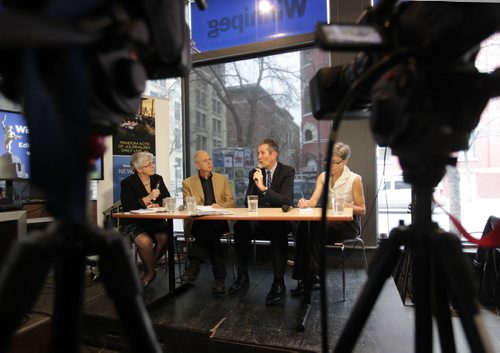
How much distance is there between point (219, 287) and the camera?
2721 millimetres

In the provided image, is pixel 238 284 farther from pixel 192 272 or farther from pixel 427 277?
pixel 427 277

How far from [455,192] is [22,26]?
3.74 meters

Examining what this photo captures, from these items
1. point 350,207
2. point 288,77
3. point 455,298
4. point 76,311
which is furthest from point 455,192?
point 76,311

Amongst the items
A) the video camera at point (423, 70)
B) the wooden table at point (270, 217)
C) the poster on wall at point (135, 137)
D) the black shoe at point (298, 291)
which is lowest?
the black shoe at point (298, 291)

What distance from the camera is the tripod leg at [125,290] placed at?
1.56ft

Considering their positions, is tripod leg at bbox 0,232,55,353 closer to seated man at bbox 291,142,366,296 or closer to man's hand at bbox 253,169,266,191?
seated man at bbox 291,142,366,296

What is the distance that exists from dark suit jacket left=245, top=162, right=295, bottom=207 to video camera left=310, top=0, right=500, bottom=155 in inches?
90.3

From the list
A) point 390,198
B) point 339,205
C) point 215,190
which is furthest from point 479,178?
point 215,190

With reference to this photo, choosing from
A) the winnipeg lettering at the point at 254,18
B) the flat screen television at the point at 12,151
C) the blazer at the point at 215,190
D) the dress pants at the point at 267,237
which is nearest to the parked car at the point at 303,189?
the blazer at the point at 215,190

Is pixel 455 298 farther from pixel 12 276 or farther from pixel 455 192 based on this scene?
pixel 455 192

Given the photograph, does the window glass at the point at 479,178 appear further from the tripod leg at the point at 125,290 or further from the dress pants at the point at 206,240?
the tripod leg at the point at 125,290

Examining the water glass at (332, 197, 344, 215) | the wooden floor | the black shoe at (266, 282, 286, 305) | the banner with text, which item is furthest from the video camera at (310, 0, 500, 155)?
the banner with text

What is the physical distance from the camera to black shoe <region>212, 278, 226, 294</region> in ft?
8.83

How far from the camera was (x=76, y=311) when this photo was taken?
0.46 m
